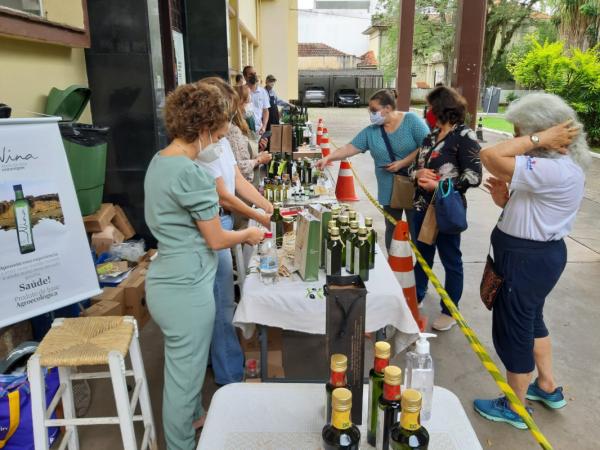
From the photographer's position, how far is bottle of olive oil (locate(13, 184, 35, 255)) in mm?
2578

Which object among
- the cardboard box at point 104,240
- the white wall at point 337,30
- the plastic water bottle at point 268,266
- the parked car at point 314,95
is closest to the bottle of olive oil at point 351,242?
the plastic water bottle at point 268,266

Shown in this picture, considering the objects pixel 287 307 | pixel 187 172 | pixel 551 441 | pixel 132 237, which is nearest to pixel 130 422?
pixel 287 307

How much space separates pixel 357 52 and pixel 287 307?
5110cm

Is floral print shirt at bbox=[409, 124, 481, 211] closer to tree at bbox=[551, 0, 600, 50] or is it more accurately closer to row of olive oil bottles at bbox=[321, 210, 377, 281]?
row of olive oil bottles at bbox=[321, 210, 377, 281]

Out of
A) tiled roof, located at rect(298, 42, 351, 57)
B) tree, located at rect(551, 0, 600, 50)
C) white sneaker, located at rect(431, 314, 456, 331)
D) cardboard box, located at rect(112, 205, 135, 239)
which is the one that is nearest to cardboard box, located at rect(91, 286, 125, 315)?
cardboard box, located at rect(112, 205, 135, 239)

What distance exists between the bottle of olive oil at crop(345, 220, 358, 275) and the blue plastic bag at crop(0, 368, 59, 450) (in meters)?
1.64

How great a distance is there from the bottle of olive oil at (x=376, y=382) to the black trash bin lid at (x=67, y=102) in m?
3.19

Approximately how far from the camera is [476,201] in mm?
7789

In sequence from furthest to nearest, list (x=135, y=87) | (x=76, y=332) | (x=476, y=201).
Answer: (x=476, y=201) < (x=135, y=87) < (x=76, y=332)

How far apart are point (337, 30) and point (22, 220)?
51.6m

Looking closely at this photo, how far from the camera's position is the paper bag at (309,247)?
2.33 metres

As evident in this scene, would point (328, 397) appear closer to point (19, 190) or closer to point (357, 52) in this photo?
point (19, 190)

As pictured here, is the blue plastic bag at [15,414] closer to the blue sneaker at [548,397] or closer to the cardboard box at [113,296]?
the cardboard box at [113,296]

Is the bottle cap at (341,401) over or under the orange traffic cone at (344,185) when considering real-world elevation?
over
